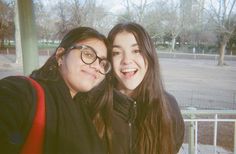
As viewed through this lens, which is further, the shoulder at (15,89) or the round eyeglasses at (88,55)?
the round eyeglasses at (88,55)

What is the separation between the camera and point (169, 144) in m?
1.69

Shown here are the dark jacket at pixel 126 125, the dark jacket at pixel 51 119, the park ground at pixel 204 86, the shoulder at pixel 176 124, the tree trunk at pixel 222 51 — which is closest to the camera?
the dark jacket at pixel 51 119

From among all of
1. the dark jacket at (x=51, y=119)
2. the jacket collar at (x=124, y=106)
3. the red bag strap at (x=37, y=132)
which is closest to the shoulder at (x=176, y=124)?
the jacket collar at (x=124, y=106)

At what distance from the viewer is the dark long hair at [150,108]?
1648 millimetres

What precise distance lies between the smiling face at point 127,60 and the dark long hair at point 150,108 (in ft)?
0.10

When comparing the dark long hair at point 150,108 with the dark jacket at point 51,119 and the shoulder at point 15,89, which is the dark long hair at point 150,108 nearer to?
the dark jacket at point 51,119

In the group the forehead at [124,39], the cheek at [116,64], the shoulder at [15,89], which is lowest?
the shoulder at [15,89]

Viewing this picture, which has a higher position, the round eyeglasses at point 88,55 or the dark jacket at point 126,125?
the round eyeglasses at point 88,55

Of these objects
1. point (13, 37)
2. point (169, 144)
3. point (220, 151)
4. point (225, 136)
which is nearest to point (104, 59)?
point (169, 144)

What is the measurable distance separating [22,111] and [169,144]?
972 mm

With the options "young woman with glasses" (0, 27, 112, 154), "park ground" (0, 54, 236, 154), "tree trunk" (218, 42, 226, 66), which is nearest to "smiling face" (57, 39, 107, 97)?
"young woman with glasses" (0, 27, 112, 154)

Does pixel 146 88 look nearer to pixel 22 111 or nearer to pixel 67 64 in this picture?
pixel 67 64

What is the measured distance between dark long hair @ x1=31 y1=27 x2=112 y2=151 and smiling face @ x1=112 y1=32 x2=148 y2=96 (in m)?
0.10

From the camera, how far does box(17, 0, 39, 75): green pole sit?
6.63ft
